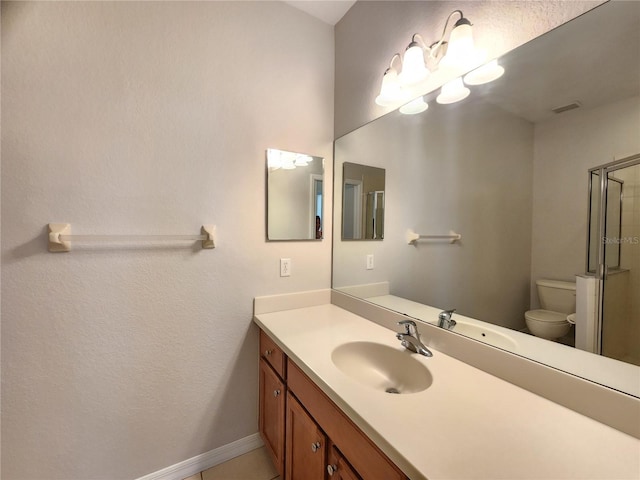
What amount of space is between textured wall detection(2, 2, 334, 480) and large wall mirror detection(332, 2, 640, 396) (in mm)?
780

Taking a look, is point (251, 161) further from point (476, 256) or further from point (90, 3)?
point (476, 256)

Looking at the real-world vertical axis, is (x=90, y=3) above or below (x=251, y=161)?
above

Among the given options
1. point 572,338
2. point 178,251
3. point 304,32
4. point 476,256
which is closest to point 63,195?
point 178,251

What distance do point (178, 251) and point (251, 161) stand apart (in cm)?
62

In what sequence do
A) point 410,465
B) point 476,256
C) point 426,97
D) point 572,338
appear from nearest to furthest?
point 410,465, point 572,338, point 476,256, point 426,97

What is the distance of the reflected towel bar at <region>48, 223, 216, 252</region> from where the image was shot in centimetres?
108

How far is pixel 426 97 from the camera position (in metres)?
1.21

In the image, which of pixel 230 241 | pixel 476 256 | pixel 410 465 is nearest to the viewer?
pixel 410 465

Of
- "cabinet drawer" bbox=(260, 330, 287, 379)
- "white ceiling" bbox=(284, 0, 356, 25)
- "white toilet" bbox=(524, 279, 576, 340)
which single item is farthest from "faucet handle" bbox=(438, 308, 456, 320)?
"white ceiling" bbox=(284, 0, 356, 25)

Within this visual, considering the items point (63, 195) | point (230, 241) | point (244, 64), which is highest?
point (244, 64)

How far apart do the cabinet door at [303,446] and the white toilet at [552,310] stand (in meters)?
0.81

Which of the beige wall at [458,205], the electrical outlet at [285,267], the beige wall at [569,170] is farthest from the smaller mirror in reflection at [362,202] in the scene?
the beige wall at [569,170]

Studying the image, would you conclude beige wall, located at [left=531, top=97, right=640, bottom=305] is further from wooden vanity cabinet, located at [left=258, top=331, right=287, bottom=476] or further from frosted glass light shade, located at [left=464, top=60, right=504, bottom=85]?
wooden vanity cabinet, located at [left=258, top=331, right=287, bottom=476]

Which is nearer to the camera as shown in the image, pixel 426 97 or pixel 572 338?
pixel 572 338
